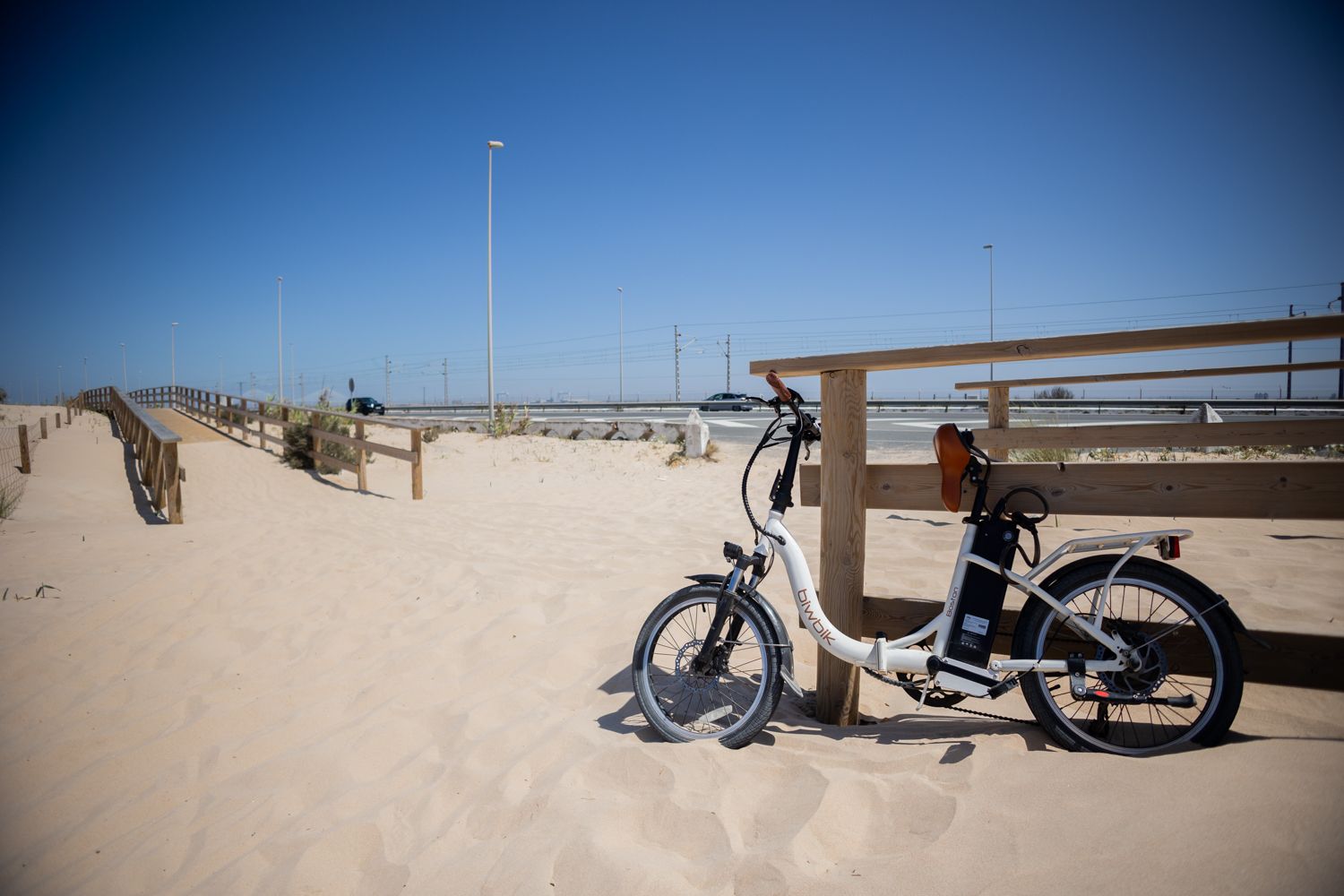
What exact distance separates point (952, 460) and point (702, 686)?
1.27 meters

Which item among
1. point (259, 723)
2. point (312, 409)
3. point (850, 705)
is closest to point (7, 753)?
point (259, 723)

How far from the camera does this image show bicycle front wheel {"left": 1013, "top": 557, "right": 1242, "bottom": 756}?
6.72 feet

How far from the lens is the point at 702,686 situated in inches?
102

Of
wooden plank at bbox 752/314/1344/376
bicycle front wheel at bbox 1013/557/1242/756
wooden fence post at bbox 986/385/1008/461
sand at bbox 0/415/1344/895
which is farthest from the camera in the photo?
wooden fence post at bbox 986/385/1008/461

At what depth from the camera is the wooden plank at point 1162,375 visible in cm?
330

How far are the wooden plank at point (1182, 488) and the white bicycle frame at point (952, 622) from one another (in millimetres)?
140

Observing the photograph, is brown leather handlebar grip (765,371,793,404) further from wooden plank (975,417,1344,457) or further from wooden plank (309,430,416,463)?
wooden plank (309,430,416,463)

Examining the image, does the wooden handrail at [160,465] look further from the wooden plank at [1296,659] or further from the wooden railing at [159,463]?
the wooden plank at [1296,659]

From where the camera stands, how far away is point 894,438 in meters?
15.3

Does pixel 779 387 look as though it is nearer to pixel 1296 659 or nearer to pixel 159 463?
pixel 1296 659

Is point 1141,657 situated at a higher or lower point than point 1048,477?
lower

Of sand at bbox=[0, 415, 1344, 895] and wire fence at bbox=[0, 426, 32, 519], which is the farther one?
wire fence at bbox=[0, 426, 32, 519]

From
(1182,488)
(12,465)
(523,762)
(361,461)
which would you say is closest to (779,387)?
(1182,488)

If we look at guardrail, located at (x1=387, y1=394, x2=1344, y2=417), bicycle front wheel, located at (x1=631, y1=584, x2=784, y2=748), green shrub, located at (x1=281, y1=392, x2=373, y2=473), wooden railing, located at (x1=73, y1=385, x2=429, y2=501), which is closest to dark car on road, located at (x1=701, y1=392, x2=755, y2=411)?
guardrail, located at (x1=387, y1=394, x2=1344, y2=417)
